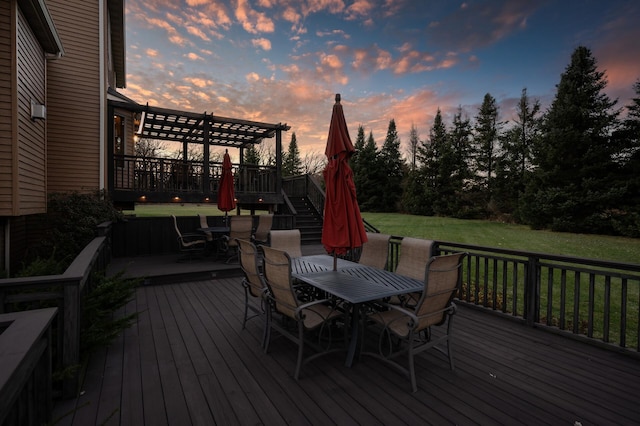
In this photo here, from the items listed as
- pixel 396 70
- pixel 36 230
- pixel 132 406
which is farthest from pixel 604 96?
pixel 36 230

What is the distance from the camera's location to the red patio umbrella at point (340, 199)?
332 centimetres

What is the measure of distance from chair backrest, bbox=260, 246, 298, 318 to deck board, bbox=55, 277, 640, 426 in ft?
1.81

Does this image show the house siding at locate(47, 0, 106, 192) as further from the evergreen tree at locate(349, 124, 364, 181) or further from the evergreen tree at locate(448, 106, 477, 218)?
the evergreen tree at locate(349, 124, 364, 181)

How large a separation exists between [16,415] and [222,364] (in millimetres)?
1636

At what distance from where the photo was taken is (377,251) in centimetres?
429

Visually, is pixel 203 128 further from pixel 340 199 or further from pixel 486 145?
pixel 486 145

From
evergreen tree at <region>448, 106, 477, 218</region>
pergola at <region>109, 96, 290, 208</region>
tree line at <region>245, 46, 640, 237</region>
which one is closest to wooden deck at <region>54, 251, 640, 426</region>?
pergola at <region>109, 96, 290, 208</region>

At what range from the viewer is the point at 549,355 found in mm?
3047

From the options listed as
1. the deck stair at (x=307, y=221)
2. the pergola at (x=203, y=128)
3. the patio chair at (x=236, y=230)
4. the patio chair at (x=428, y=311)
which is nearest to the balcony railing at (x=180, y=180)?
the pergola at (x=203, y=128)

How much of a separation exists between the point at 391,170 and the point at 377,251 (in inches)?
1039

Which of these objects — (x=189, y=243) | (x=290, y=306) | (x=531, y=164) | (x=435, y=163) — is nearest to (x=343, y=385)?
(x=290, y=306)

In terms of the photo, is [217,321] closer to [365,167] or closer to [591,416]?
[591,416]

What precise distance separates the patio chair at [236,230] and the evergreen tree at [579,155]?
50.8ft

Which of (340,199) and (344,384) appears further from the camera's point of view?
(340,199)
